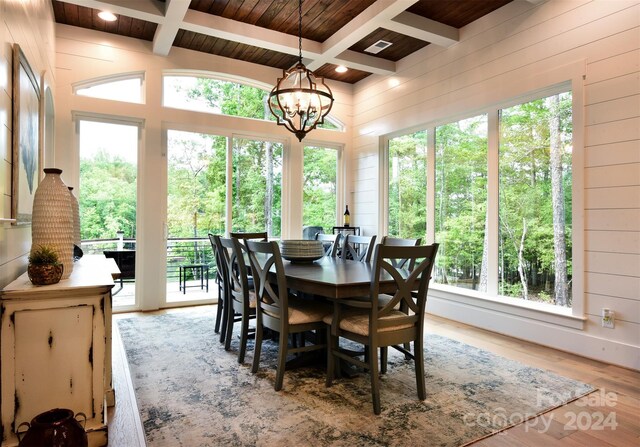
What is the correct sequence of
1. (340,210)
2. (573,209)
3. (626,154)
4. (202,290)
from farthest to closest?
(340,210) → (202,290) → (573,209) → (626,154)

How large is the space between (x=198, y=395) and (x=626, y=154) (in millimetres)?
3537

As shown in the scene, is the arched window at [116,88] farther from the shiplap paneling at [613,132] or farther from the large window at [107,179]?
the shiplap paneling at [613,132]

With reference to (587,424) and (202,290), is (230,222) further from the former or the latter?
(587,424)

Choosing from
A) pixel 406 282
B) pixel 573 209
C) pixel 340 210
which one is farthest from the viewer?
pixel 340 210

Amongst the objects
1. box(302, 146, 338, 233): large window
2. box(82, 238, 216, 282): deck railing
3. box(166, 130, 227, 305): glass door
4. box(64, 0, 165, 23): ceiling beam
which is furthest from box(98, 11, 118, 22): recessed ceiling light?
box(302, 146, 338, 233): large window

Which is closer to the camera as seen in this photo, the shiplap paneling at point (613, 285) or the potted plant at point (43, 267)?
the potted plant at point (43, 267)

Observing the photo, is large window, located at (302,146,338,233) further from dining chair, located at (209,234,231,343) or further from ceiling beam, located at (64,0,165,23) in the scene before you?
ceiling beam, located at (64,0,165,23)

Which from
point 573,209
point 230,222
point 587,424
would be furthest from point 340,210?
point 587,424

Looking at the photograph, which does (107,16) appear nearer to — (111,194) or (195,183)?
(111,194)

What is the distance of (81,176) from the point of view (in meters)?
4.41

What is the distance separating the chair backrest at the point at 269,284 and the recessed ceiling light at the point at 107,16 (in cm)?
307

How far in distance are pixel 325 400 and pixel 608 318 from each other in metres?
2.37

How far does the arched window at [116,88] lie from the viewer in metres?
4.42

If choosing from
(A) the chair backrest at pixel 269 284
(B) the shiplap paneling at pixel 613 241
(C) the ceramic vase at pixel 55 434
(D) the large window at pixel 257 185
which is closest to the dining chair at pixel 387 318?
(A) the chair backrest at pixel 269 284
